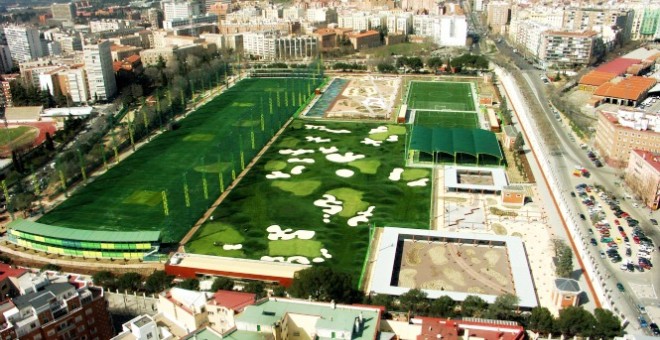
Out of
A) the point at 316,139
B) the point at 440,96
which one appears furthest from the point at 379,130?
the point at 440,96

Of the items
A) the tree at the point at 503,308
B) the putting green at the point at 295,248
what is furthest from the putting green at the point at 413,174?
the tree at the point at 503,308

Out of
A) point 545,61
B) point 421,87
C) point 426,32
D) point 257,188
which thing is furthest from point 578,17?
point 257,188

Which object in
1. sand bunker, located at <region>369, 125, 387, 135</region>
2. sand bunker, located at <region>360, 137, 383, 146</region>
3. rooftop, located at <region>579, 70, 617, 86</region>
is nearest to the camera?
sand bunker, located at <region>360, 137, 383, 146</region>

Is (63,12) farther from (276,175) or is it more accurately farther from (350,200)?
(350,200)

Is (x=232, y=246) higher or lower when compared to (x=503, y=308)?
lower

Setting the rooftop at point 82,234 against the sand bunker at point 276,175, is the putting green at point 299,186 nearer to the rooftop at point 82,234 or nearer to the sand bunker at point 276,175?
the sand bunker at point 276,175

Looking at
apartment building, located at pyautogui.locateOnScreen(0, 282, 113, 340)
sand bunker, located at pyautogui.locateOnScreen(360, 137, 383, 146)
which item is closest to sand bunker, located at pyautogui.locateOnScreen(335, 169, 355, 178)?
sand bunker, located at pyautogui.locateOnScreen(360, 137, 383, 146)

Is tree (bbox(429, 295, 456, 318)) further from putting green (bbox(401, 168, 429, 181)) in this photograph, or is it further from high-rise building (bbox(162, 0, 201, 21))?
high-rise building (bbox(162, 0, 201, 21))
